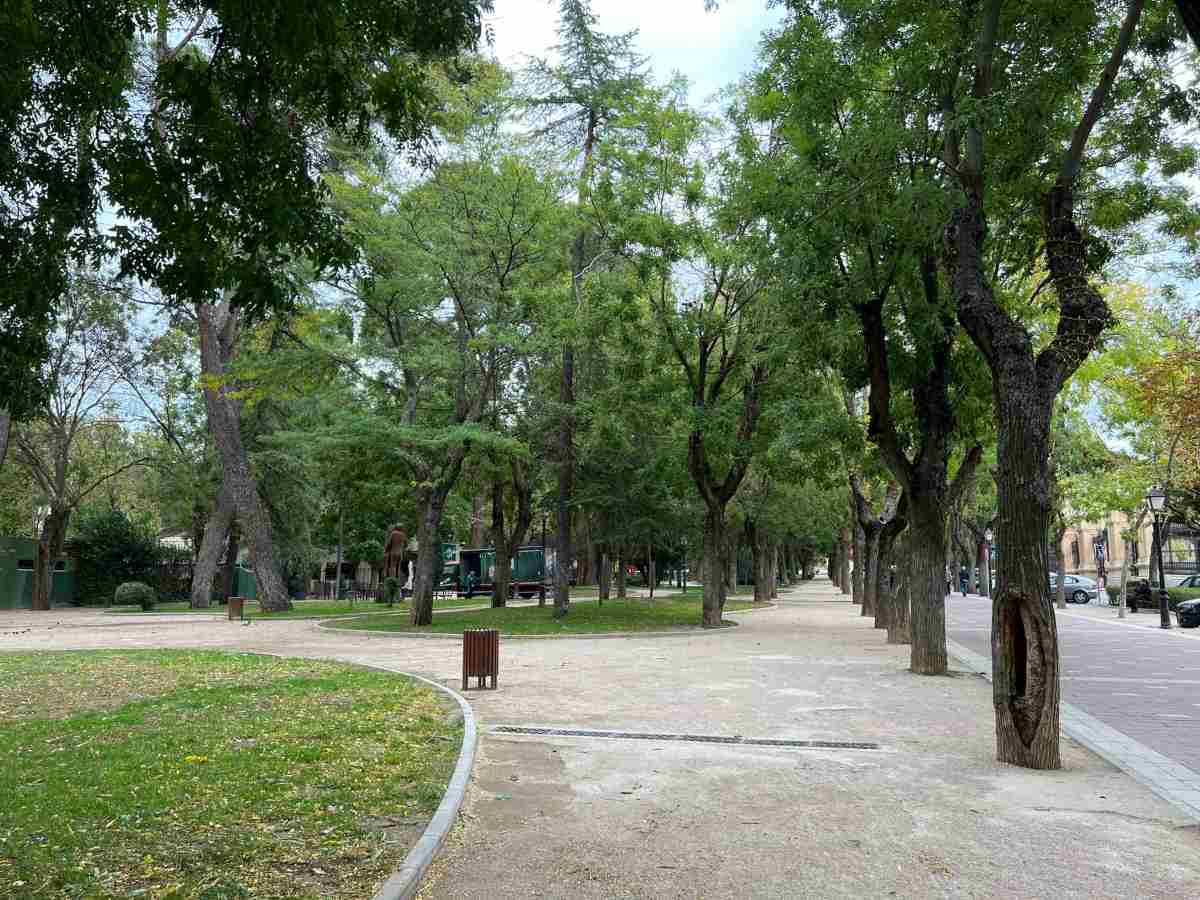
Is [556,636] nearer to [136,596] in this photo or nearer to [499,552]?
[499,552]

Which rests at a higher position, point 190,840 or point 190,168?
point 190,168

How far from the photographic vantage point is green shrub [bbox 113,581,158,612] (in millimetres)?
36000

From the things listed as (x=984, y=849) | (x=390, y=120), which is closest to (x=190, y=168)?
(x=390, y=120)

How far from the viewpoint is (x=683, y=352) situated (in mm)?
24359

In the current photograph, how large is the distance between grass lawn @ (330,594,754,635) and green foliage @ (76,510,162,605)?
20.8 m

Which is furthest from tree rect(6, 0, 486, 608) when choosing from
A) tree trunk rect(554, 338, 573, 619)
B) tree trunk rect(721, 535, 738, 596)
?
tree trunk rect(721, 535, 738, 596)

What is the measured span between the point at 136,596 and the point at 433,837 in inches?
1428

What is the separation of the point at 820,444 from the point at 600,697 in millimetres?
8509

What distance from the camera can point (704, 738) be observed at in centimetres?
879

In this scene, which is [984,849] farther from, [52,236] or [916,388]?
[916,388]

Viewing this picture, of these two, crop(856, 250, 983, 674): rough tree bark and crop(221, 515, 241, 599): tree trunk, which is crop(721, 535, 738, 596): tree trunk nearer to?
crop(221, 515, 241, 599): tree trunk

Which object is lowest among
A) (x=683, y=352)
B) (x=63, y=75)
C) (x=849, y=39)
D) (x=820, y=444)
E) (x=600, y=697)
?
(x=600, y=697)

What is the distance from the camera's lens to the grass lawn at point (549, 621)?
75.9 ft

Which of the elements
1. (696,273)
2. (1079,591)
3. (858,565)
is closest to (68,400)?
(696,273)
